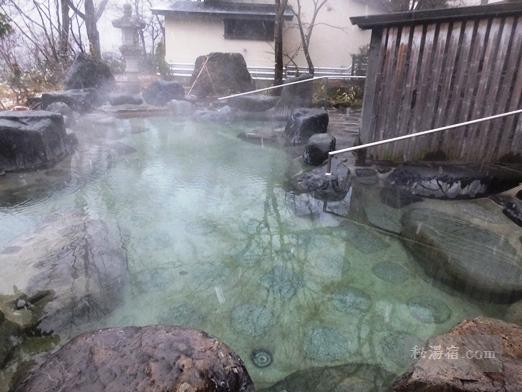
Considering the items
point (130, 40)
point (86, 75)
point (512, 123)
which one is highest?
point (130, 40)

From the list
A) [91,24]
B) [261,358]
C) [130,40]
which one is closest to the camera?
[261,358]

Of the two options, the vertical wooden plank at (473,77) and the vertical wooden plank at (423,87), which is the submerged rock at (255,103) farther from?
the vertical wooden plank at (473,77)

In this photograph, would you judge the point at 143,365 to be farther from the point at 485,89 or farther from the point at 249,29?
the point at 249,29

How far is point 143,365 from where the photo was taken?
1914 millimetres

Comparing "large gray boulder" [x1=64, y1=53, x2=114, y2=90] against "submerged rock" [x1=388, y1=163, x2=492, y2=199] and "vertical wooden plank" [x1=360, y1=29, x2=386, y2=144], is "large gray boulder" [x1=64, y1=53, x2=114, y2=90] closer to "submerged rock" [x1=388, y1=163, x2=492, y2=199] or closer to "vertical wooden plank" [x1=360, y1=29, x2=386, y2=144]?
"vertical wooden plank" [x1=360, y1=29, x2=386, y2=144]

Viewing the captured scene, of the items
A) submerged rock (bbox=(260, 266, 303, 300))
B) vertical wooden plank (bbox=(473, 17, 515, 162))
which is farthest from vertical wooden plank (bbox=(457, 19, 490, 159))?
submerged rock (bbox=(260, 266, 303, 300))

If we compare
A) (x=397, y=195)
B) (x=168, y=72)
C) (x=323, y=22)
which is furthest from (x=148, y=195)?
(x=323, y=22)

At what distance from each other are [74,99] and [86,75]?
236 cm

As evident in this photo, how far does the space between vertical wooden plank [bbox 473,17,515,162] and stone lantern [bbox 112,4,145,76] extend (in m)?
16.6

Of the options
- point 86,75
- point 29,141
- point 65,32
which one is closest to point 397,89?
point 29,141

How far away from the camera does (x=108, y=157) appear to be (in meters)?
7.73

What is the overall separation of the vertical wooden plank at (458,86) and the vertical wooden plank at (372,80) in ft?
3.81

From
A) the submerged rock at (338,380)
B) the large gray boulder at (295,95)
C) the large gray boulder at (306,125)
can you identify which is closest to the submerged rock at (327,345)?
the submerged rock at (338,380)

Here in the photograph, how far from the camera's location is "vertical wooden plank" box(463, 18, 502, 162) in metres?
5.46
